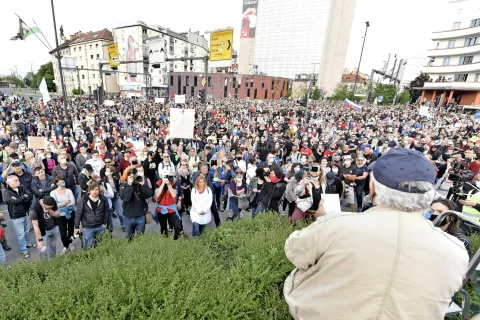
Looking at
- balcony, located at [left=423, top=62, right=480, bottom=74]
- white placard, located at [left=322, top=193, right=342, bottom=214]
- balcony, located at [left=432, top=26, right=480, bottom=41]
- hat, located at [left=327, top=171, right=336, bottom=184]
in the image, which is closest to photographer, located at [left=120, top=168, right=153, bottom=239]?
white placard, located at [left=322, top=193, right=342, bottom=214]

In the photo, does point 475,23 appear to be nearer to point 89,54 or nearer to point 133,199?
point 133,199

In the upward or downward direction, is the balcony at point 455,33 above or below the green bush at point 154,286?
above

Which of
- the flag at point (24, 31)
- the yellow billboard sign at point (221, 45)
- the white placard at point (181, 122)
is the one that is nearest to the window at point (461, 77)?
the yellow billboard sign at point (221, 45)

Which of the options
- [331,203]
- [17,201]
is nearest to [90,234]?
[17,201]

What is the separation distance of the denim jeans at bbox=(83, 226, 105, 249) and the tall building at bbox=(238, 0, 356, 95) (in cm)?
9009

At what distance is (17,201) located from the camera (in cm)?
524

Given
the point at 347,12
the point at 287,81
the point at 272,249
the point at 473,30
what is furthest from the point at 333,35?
the point at 272,249

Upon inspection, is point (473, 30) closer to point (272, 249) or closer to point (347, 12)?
point (347, 12)

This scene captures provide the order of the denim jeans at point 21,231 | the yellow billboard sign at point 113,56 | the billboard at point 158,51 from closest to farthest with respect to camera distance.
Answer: the denim jeans at point 21,231 → the billboard at point 158,51 → the yellow billboard sign at point 113,56

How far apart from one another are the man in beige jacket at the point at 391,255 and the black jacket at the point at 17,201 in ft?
20.6

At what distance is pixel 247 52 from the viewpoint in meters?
116

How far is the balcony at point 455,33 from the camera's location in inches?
1819

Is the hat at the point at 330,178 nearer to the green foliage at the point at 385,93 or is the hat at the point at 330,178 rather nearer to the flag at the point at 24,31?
the flag at the point at 24,31

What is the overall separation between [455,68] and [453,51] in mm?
3619
